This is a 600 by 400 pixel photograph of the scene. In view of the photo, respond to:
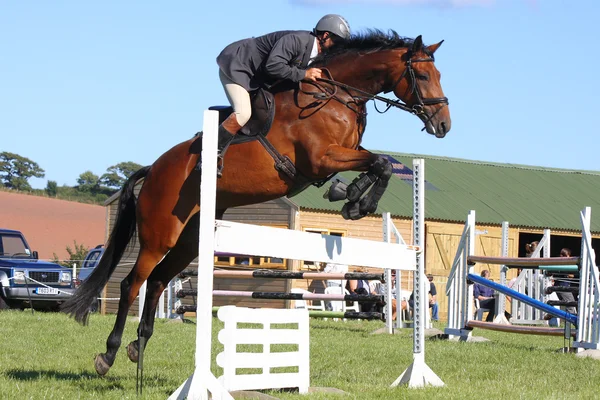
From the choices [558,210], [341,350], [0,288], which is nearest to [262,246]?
[341,350]

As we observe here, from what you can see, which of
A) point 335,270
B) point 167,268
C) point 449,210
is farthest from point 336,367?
point 449,210

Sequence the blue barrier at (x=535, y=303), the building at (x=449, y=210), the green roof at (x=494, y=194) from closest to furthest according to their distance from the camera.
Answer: the blue barrier at (x=535, y=303), the building at (x=449, y=210), the green roof at (x=494, y=194)

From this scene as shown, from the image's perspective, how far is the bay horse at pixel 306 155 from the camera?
6012 mm

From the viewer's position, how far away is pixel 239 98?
Result: 243 inches

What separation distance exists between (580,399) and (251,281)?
15.9m

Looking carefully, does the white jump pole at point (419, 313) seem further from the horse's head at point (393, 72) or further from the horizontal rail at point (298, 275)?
the horizontal rail at point (298, 275)

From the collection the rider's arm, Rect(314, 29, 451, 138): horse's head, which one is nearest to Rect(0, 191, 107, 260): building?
Rect(314, 29, 451, 138): horse's head

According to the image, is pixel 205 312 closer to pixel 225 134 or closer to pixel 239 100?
pixel 225 134

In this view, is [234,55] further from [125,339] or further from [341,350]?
[125,339]

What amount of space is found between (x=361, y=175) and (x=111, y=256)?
7.77ft

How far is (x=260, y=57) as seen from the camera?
20.6 ft

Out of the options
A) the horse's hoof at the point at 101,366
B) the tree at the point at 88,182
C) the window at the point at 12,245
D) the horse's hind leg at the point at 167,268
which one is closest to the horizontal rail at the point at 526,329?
the horse's hind leg at the point at 167,268

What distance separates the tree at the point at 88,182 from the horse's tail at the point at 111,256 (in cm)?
8423

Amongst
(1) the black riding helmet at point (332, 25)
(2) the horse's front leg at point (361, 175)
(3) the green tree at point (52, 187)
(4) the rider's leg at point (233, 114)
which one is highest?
(3) the green tree at point (52, 187)
